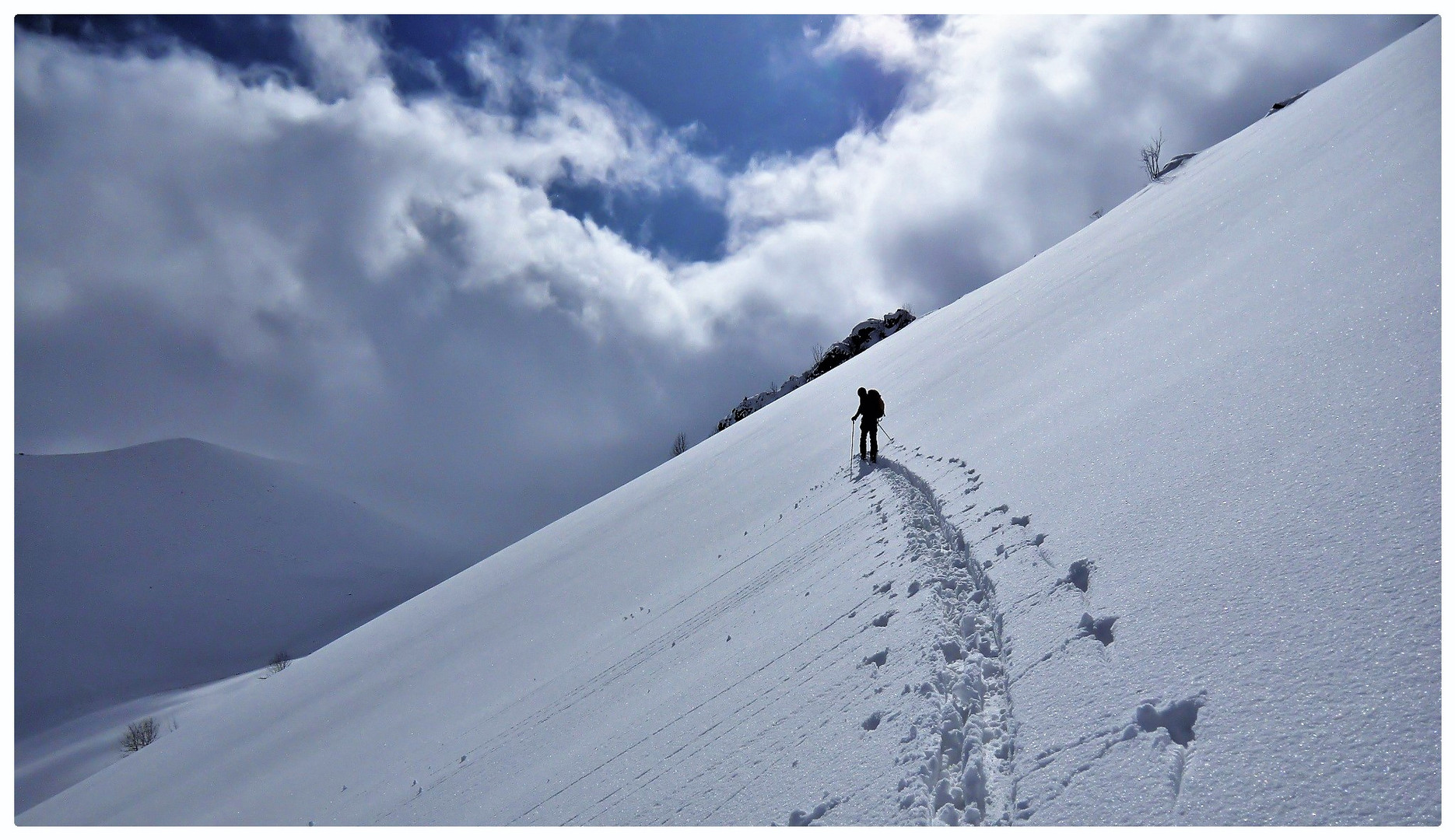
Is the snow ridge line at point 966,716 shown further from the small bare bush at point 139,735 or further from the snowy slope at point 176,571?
the snowy slope at point 176,571

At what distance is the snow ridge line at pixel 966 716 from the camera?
11.3 ft

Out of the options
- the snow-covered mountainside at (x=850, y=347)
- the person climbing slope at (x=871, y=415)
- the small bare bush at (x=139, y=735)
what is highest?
the snow-covered mountainside at (x=850, y=347)

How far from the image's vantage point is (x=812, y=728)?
461cm

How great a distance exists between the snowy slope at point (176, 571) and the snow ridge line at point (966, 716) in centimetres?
7174

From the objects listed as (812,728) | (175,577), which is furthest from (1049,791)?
(175,577)

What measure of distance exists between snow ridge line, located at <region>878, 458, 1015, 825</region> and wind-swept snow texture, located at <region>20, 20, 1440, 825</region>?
0.02 m

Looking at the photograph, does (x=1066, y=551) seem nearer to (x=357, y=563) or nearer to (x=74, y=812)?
(x=74, y=812)

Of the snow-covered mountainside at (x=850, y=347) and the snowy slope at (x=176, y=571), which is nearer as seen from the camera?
the snowy slope at (x=176, y=571)

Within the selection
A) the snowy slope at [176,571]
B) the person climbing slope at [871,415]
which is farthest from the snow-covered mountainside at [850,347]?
the person climbing slope at [871,415]

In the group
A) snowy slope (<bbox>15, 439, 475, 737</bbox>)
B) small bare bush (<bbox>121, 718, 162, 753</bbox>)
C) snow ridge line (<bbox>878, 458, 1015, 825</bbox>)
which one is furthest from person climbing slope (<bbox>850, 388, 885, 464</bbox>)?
snowy slope (<bbox>15, 439, 475, 737</bbox>)

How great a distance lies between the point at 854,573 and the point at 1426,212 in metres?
7.40

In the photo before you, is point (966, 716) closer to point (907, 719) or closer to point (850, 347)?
point (907, 719)

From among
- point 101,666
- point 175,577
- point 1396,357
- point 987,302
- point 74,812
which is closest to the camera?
point 1396,357

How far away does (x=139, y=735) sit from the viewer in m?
31.7
